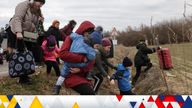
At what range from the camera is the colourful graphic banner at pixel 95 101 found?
20.1 feet

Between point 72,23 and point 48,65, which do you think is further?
point 72,23

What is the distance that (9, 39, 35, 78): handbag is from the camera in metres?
10.2

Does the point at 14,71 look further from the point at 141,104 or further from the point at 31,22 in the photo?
the point at 141,104

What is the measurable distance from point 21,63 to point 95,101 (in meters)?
4.29

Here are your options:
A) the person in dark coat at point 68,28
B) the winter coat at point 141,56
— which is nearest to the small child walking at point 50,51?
the person in dark coat at point 68,28

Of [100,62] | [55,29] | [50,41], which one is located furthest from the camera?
[55,29]

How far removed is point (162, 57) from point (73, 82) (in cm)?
1229

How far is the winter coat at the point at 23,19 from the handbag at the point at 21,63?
0.46m

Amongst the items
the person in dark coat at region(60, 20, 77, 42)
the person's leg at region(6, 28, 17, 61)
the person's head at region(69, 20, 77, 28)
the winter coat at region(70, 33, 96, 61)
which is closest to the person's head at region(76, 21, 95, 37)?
the winter coat at region(70, 33, 96, 61)

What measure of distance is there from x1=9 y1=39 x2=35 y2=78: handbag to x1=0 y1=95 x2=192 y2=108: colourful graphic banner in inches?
160

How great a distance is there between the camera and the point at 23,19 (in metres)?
10.3

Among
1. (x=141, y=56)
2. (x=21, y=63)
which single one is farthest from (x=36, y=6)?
(x=141, y=56)

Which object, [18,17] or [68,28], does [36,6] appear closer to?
[18,17]

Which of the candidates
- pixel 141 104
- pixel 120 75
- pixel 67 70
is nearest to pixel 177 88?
pixel 120 75
